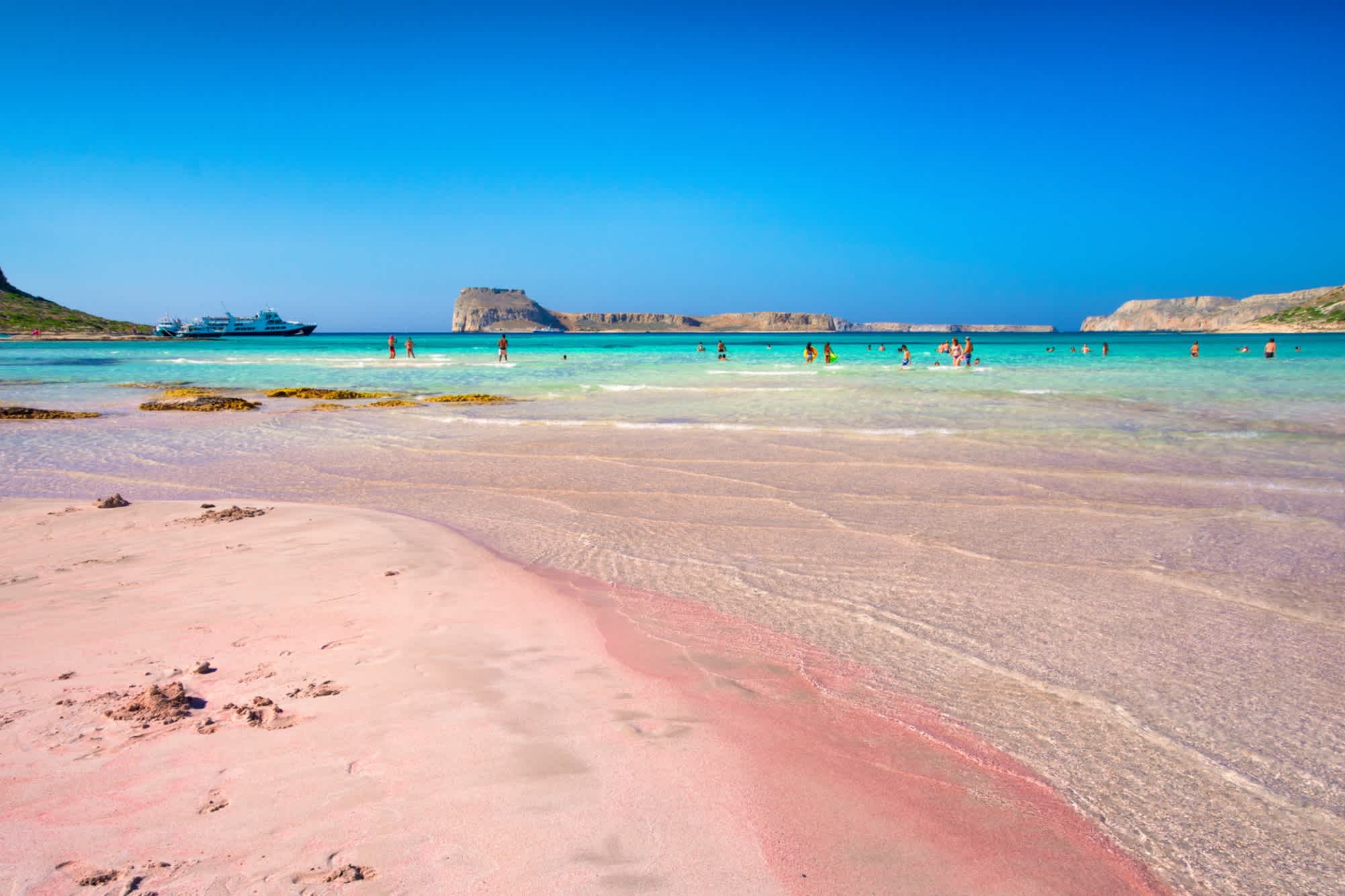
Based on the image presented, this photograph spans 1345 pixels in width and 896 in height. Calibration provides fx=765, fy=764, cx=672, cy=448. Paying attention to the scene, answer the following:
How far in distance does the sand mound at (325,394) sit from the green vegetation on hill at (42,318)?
11624 centimetres

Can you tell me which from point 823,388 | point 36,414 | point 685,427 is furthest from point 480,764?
point 823,388

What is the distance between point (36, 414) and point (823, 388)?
24849mm

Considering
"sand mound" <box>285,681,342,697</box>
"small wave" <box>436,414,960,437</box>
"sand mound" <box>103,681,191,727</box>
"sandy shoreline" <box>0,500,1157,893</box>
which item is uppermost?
"small wave" <box>436,414,960,437</box>

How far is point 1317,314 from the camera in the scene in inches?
6521

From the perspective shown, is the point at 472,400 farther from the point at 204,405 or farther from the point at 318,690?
the point at 318,690

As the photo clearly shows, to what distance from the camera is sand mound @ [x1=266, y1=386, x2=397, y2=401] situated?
2570cm

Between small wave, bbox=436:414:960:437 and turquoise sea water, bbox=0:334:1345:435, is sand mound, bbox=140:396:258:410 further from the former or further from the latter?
small wave, bbox=436:414:960:437

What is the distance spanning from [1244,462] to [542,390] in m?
22.6

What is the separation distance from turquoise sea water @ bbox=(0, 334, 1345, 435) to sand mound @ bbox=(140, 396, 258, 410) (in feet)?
5.84

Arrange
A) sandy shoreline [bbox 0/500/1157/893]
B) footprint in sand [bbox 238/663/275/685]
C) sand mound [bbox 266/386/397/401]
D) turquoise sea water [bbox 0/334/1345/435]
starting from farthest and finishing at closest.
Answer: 1. sand mound [bbox 266/386/397/401]
2. turquoise sea water [bbox 0/334/1345/435]
3. footprint in sand [bbox 238/663/275/685]
4. sandy shoreline [bbox 0/500/1157/893]

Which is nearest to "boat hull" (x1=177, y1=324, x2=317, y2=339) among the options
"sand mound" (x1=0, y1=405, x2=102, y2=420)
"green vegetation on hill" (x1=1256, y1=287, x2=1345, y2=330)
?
"sand mound" (x1=0, y1=405, x2=102, y2=420)

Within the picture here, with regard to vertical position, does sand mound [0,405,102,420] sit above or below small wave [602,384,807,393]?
below

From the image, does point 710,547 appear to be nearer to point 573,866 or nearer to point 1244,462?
point 573,866

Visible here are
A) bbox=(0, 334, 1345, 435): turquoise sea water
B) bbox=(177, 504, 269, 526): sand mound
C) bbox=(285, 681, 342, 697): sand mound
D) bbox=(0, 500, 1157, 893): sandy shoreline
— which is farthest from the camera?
bbox=(0, 334, 1345, 435): turquoise sea water
